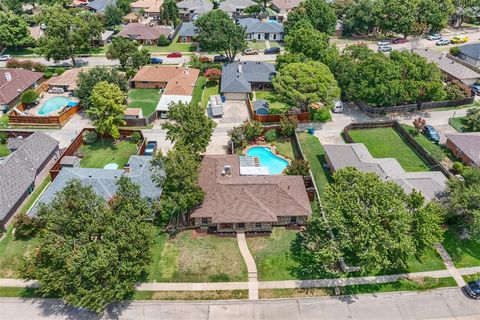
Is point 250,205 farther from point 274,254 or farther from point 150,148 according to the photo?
point 150,148

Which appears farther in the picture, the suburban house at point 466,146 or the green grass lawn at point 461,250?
the suburban house at point 466,146

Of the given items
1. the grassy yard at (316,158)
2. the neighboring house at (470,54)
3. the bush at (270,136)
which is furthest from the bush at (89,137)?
the neighboring house at (470,54)

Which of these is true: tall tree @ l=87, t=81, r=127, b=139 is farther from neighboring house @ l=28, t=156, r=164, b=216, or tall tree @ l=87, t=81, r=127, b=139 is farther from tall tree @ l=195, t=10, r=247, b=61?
tall tree @ l=195, t=10, r=247, b=61

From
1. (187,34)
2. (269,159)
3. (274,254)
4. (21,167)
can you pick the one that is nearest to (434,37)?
(187,34)

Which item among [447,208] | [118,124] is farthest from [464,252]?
[118,124]

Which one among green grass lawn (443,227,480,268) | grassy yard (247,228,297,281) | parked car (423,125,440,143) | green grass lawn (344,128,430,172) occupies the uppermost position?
parked car (423,125,440,143)

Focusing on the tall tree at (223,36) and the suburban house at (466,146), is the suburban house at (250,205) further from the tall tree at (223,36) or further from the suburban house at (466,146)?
the tall tree at (223,36)

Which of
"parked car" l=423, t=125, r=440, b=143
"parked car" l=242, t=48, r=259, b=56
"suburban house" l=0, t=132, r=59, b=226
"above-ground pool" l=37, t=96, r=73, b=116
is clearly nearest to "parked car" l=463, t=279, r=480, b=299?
"parked car" l=423, t=125, r=440, b=143
